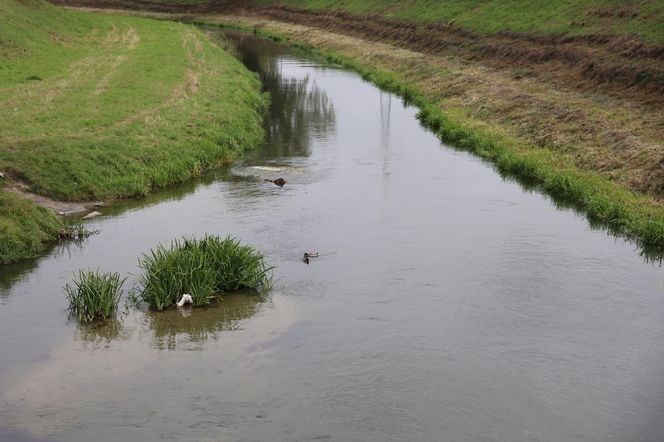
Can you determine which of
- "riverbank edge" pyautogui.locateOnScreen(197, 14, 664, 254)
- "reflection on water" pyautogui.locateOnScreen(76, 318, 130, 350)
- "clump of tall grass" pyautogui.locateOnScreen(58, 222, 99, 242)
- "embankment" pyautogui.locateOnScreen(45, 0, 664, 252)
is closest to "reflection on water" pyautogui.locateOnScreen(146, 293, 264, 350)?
"reflection on water" pyautogui.locateOnScreen(76, 318, 130, 350)

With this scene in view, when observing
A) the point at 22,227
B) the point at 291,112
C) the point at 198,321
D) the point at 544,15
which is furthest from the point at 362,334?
A: the point at 544,15

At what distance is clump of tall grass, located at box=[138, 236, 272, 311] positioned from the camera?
60.0ft

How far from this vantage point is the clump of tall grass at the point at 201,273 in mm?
18297

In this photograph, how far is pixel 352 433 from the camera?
1320 centimetres

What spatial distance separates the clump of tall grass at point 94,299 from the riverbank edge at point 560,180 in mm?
13427

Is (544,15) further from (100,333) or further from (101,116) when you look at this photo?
(100,333)

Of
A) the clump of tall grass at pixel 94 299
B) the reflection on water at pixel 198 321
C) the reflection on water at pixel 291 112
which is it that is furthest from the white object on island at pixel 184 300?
the reflection on water at pixel 291 112

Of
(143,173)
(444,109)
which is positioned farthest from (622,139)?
(143,173)

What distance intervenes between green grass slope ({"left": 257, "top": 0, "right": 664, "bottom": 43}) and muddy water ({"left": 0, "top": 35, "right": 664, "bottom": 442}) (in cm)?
2207

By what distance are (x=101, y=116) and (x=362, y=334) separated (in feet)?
66.6

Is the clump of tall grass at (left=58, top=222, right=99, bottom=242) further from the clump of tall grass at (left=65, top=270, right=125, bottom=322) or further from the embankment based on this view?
Result: the embankment

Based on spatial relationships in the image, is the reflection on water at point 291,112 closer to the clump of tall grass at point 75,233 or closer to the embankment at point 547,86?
the embankment at point 547,86

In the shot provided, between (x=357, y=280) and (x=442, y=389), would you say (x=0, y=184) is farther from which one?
(x=442, y=389)

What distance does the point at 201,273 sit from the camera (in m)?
18.5
